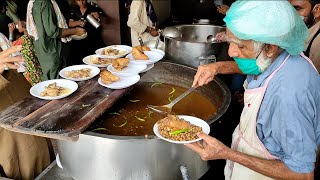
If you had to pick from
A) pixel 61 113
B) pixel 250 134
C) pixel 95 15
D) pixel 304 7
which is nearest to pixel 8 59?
pixel 61 113

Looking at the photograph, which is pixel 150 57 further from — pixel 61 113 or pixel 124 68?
pixel 61 113

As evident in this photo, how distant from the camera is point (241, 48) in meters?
1.62

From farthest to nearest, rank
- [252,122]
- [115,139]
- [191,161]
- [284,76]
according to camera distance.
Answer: [191,161]
[115,139]
[252,122]
[284,76]

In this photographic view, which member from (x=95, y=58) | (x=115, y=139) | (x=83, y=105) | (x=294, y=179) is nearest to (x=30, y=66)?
(x=95, y=58)

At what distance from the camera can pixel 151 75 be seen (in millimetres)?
3623

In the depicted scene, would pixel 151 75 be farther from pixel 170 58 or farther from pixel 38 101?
pixel 38 101

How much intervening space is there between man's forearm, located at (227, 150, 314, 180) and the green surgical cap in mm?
612

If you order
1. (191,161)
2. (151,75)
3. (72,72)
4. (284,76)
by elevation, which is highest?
(284,76)

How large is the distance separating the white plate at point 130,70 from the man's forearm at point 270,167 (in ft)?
5.02

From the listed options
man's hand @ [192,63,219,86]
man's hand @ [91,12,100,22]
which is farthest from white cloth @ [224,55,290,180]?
man's hand @ [91,12,100,22]

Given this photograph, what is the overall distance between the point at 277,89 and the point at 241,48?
294mm

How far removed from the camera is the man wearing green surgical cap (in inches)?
57.2

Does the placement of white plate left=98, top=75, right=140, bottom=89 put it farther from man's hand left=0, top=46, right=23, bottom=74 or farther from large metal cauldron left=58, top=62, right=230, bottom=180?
man's hand left=0, top=46, right=23, bottom=74

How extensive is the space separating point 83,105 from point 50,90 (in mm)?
350
